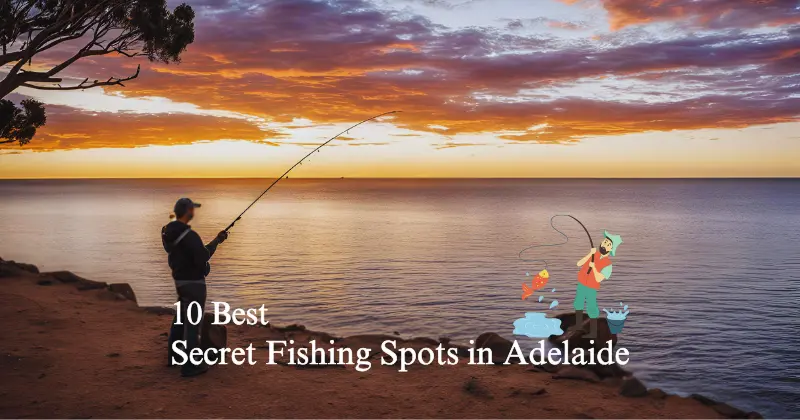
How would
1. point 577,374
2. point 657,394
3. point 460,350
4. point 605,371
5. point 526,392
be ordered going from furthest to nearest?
1. point 460,350
2. point 605,371
3. point 577,374
4. point 657,394
5. point 526,392

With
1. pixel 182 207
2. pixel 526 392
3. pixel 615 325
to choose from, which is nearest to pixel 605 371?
pixel 526 392

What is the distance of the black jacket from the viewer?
835 cm

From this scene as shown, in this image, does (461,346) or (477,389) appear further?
(461,346)

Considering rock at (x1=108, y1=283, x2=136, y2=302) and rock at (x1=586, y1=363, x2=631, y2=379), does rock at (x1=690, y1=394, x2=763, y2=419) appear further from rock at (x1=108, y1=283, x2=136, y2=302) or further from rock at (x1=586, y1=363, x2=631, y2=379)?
rock at (x1=108, y1=283, x2=136, y2=302)

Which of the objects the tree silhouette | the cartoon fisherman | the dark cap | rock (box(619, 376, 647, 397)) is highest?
the tree silhouette

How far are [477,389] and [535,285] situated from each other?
14.9 metres

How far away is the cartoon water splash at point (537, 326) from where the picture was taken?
1557cm

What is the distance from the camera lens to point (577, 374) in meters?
10.5

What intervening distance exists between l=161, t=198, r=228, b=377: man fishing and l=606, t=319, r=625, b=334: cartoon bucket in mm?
11425

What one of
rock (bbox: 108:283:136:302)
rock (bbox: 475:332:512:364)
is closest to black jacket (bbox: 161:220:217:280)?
rock (bbox: 475:332:512:364)

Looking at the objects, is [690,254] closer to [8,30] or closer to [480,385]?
[480,385]

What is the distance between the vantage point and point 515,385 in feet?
32.1

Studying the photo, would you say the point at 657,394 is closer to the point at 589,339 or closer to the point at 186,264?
the point at 589,339

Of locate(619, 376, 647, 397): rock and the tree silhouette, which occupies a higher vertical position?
the tree silhouette
